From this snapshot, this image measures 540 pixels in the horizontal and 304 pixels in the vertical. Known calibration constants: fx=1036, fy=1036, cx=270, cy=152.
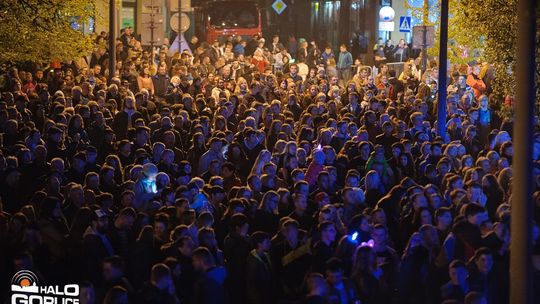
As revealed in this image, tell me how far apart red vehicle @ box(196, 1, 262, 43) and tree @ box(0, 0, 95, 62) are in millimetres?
20109

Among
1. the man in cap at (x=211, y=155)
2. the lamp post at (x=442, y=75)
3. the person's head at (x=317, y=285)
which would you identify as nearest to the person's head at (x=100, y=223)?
the person's head at (x=317, y=285)

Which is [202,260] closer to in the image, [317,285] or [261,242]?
[261,242]

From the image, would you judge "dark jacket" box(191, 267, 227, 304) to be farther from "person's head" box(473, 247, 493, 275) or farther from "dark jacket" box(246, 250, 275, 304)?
"person's head" box(473, 247, 493, 275)

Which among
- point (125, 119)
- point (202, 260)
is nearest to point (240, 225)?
Result: point (202, 260)

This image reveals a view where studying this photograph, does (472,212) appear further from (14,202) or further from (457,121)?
(457,121)

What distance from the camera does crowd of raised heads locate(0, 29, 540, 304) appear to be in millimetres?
9758

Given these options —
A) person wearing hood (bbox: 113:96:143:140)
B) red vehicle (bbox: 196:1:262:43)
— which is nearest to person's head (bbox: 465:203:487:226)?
person wearing hood (bbox: 113:96:143:140)

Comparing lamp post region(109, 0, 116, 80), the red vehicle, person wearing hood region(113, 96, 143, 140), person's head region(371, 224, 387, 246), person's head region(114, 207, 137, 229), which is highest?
the red vehicle

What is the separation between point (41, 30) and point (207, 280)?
47.8 feet

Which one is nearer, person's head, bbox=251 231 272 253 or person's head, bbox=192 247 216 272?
person's head, bbox=192 247 216 272

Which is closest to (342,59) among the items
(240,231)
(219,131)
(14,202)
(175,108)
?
(175,108)

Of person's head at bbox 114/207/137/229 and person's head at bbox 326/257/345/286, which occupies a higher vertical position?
person's head at bbox 114/207/137/229

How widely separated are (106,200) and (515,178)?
5178mm

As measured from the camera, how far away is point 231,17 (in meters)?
45.2
